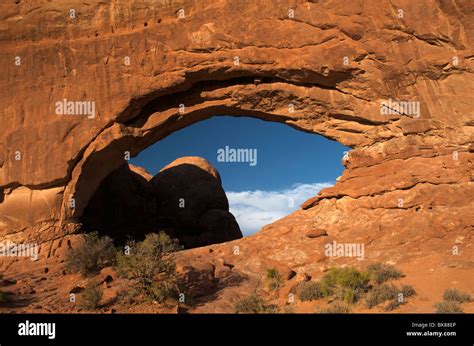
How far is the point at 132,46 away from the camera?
15250mm

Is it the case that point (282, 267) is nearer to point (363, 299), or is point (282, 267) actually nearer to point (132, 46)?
point (363, 299)

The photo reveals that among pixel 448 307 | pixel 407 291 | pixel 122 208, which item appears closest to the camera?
pixel 448 307

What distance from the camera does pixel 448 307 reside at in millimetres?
7645

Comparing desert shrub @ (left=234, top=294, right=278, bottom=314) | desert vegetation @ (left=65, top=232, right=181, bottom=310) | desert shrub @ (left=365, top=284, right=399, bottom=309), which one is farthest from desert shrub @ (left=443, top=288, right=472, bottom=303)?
desert vegetation @ (left=65, top=232, right=181, bottom=310)

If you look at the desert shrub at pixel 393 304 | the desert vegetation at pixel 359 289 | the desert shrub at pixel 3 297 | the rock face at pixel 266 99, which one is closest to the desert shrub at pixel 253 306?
the desert vegetation at pixel 359 289

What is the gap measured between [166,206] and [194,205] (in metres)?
2.04

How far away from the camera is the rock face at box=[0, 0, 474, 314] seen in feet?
43.0

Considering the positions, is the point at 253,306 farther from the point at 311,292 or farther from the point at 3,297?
the point at 3,297

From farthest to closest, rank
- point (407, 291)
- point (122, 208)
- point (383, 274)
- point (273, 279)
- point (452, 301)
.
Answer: point (122, 208) → point (273, 279) → point (383, 274) → point (407, 291) → point (452, 301)

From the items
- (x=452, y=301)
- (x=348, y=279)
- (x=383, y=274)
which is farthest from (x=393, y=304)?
(x=383, y=274)

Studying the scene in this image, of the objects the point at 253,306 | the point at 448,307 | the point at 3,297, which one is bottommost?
the point at 253,306

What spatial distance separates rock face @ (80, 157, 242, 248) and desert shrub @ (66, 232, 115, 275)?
9905 millimetres

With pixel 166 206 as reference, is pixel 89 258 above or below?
below

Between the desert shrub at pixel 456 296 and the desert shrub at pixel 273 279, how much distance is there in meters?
4.49
